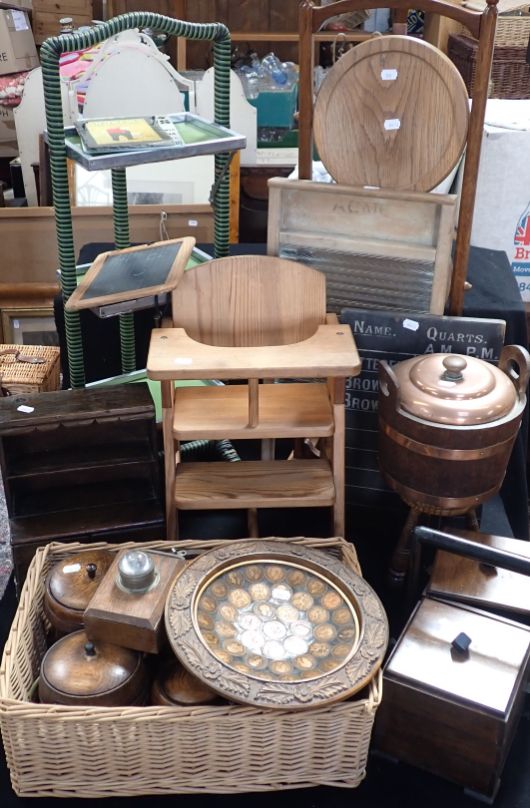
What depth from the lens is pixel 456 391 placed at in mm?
1911

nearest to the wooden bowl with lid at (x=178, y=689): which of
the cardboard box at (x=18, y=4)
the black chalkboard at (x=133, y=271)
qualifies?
the black chalkboard at (x=133, y=271)

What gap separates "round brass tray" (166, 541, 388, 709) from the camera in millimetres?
1528

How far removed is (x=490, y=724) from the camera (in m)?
1.56

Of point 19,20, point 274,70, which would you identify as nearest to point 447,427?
point 274,70

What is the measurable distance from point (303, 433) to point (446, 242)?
0.66m

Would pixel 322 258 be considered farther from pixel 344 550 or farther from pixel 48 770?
pixel 48 770

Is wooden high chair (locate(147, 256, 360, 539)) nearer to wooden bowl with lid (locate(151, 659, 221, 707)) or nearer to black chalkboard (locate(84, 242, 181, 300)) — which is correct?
black chalkboard (locate(84, 242, 181, 300))

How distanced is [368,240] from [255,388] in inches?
24.4

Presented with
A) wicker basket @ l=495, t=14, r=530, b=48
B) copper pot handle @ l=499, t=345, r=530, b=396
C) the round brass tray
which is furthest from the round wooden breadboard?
wicker basket @ l=495, t=14, r=530, b=48

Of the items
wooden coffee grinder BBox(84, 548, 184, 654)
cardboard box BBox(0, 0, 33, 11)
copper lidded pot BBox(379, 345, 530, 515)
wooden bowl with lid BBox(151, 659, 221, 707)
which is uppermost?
cardboard box BBox(0, 0, 33, 11)

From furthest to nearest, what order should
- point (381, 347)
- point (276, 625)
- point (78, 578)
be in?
point (381, 347), point (78, 578), point (276, 625)

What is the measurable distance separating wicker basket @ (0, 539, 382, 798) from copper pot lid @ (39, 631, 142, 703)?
0.05 meters

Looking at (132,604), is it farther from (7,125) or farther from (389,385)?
(7,125)

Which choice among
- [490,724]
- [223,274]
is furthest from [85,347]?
[490,724]
